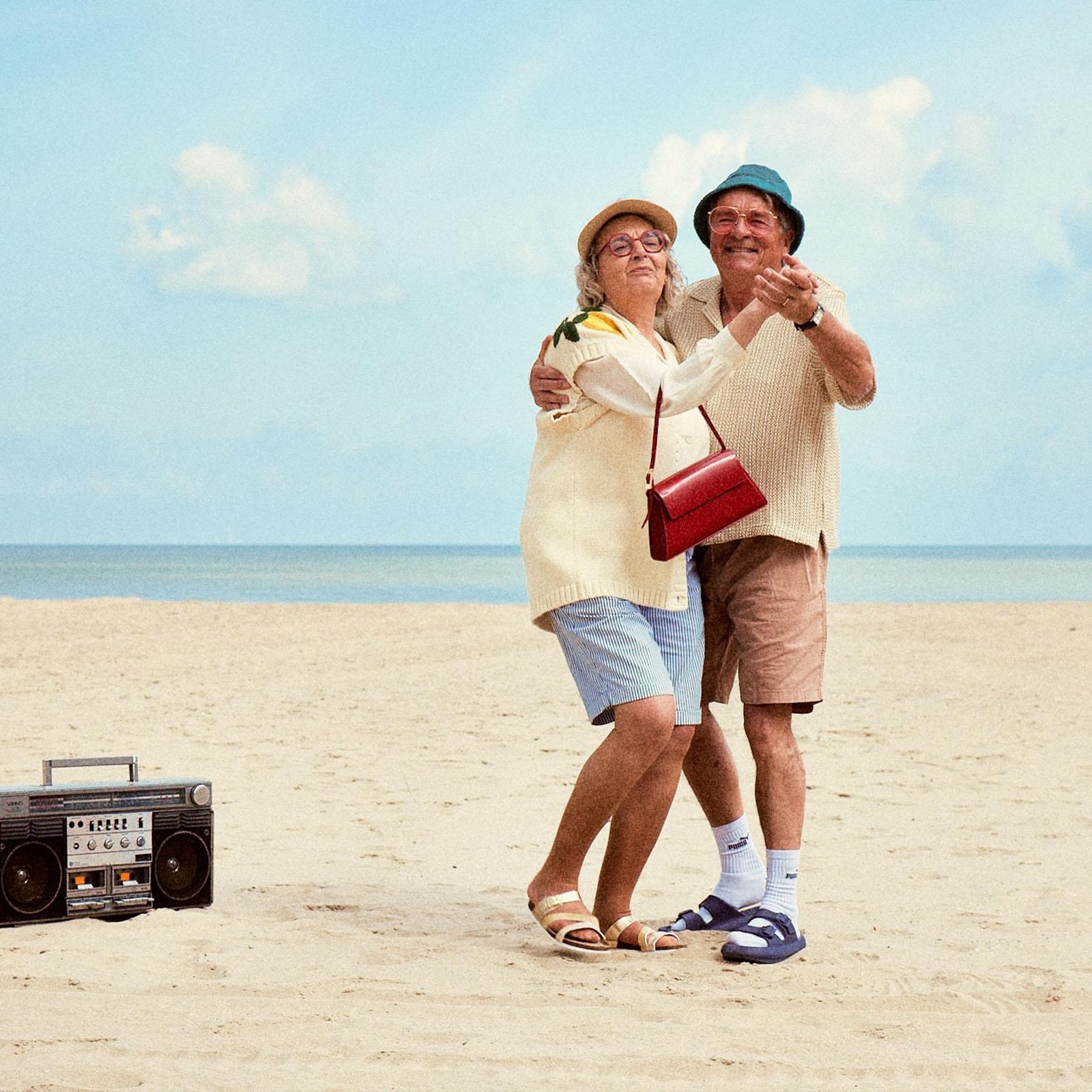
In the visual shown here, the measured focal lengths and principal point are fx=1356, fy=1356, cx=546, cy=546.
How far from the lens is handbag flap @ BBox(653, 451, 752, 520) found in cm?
333

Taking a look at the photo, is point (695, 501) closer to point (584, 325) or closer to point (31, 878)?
point (584, 325)

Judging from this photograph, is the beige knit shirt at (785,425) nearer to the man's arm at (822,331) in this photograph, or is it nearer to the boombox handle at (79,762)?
the man's arm at (822,331)

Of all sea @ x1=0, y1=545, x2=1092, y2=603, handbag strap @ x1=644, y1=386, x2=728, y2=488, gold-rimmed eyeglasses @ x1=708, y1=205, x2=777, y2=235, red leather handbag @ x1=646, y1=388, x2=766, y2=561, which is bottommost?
sea @ x1=0, y1=545, x2=1092, y2=603

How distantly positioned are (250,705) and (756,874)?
5648 millimetres

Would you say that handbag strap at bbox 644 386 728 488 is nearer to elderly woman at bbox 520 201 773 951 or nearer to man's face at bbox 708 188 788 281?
elderly woman at bbox 520 201 773 951

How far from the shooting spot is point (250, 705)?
9023 millimetres

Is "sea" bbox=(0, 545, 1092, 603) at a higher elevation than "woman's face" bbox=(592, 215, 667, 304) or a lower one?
lower

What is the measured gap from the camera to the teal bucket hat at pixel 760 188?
3.66 m

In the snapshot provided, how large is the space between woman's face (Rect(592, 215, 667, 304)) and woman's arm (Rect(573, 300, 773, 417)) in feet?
0.69

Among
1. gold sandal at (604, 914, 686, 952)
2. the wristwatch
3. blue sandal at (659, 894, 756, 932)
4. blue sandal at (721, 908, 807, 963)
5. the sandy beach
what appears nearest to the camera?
the sandy beach

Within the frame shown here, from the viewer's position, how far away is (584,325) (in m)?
3.47

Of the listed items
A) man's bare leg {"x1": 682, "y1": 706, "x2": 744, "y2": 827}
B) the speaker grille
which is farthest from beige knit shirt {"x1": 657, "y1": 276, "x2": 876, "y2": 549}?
the speaker grille

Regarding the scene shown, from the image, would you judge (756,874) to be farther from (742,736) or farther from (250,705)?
(250,705)

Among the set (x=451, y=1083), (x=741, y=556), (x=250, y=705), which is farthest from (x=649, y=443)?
(x=250, y=705)
